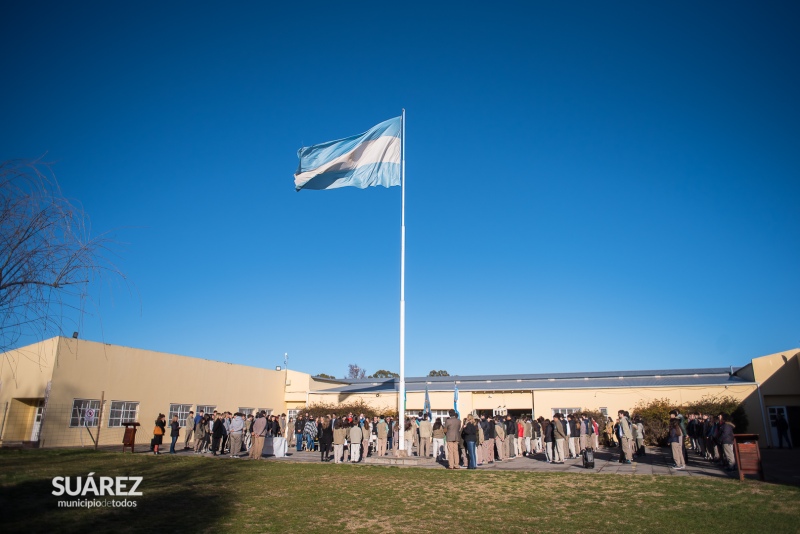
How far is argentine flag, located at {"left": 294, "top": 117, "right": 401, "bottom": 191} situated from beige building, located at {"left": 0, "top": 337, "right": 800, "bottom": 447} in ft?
36.3

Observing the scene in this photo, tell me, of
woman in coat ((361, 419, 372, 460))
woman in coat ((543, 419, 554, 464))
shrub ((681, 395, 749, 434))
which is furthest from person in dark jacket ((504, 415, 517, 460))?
shrub ((681, 395, 749, 434))

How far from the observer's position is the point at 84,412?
974 inches

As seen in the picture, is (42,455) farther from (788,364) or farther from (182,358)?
(788,364)

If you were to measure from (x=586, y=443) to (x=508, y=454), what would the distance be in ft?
9.86

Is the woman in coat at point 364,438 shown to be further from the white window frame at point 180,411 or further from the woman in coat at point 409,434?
the white window frame at point 180,411

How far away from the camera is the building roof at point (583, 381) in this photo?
31.1 m

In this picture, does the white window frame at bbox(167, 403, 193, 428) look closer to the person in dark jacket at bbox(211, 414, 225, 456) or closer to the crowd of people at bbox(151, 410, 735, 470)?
the crowd of people at bbox(151, 410, 735, 470)

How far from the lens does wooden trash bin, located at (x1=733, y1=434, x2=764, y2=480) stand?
41.8 feet

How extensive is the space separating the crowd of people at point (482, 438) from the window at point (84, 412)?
17.5 ft

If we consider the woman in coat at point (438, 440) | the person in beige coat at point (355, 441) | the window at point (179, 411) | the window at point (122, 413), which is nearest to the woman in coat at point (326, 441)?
the person in beige coat at point (355, 441)

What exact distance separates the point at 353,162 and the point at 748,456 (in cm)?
1455

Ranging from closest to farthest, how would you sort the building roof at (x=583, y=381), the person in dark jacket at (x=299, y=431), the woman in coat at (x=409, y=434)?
the woman in coat at (x=409, y=434)
the person in dark jacket at (x=299, y=431)
the building roof at (x=583, y=381)

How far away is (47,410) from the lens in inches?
906

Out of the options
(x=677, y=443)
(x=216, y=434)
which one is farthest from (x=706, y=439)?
(x=216, y=434)
